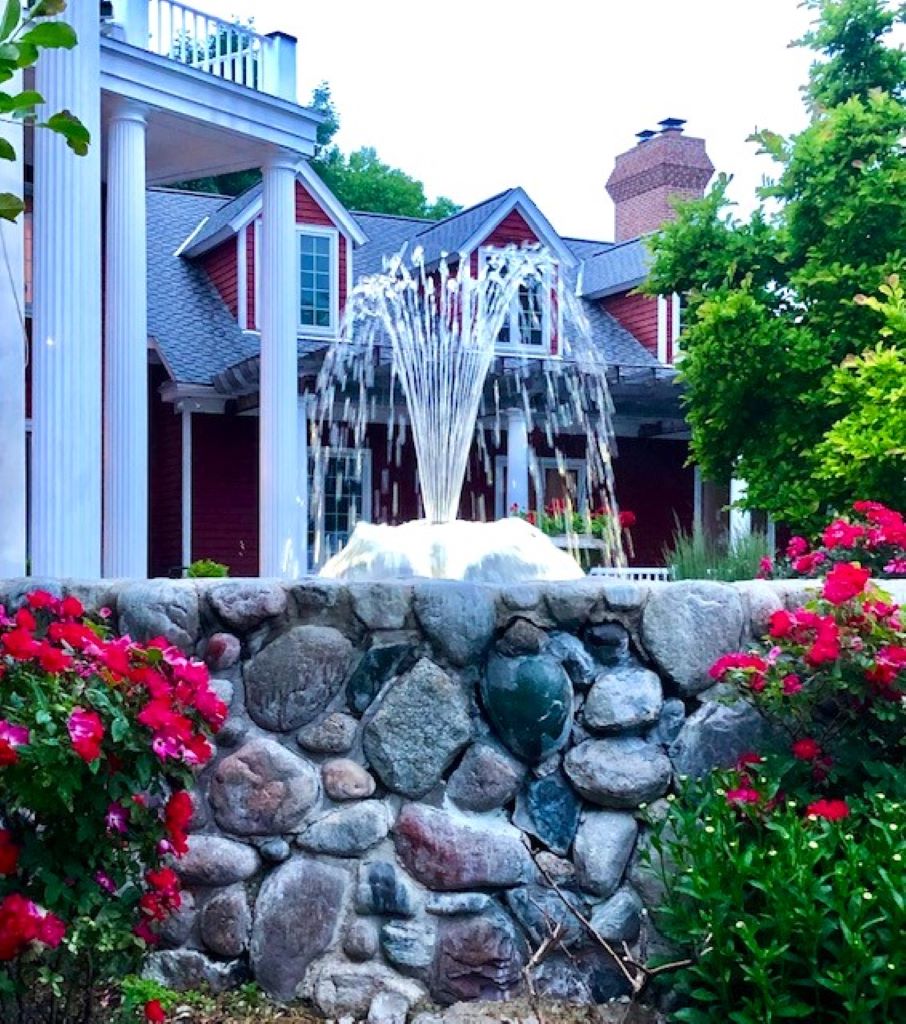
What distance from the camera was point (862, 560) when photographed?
586cm

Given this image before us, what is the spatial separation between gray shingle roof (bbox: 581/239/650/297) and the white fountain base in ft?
41.5

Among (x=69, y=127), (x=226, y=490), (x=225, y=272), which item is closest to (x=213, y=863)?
(x=69, y=127)

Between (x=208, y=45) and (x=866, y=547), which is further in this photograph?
(x=208, y=45)

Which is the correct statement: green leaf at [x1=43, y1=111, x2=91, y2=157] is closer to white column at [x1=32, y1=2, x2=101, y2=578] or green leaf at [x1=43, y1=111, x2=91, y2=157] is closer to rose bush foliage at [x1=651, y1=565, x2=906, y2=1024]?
rose bush foliage at [x1=651, y1=565, x2=906, y2=1024]

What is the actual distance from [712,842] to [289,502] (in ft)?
23.9

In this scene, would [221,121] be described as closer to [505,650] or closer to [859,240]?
[859,240]

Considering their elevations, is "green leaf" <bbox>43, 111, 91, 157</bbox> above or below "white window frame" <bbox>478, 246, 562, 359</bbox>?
below

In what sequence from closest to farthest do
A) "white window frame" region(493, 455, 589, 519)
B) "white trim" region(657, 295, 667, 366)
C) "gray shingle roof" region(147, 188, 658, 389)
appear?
"gray shingle roof" region(147, 188, 658, 389), "white window frame" region(493, 455, 589, 519), "white trim" region(657, 295, 667, 366)

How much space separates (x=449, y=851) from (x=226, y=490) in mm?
11737

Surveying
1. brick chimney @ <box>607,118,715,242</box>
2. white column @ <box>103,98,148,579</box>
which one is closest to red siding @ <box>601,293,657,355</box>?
brick chimney @ <box>607,118,715,242</box>

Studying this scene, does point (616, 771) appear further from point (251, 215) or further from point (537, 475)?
point (537, 475)

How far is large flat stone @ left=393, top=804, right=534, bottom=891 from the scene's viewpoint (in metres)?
3.47

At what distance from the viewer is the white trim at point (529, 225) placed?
53.6 feet

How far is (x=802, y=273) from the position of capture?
909cm
